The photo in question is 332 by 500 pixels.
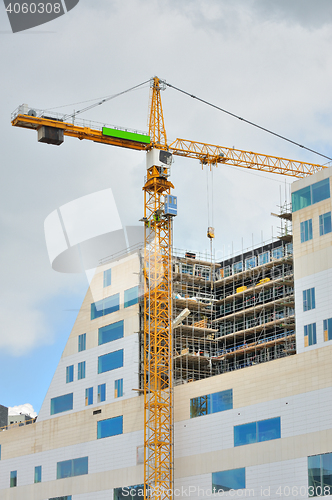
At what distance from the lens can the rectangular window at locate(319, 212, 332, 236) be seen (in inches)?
2978

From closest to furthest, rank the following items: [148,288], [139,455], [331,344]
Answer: [331,344]
[139,455]
[148,288]

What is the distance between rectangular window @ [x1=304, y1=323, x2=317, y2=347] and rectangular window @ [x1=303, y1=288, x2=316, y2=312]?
1867 millimetres

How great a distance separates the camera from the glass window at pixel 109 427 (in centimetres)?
9031

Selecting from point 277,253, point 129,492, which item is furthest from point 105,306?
point 129,492

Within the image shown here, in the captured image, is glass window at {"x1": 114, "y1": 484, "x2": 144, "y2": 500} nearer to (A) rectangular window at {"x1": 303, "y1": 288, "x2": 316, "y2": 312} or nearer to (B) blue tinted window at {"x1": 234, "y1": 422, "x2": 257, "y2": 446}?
(B) blue tinted window at {"x1": 234, "y1": 422, "x2": 257, "y2": 446}

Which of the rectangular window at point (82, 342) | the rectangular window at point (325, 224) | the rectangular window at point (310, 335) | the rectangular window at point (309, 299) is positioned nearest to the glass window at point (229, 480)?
the rectangular window at point (310, 335)

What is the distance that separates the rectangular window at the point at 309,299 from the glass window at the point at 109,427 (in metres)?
28.0

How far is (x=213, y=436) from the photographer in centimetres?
7912

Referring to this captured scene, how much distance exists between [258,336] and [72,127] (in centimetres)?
3513

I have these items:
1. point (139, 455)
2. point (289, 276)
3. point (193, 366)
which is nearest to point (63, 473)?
point (139, 455)

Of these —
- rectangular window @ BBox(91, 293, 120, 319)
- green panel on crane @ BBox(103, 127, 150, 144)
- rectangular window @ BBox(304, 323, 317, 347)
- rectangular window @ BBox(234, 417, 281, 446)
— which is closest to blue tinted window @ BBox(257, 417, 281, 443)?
rectangular window @ BBox(234, 417, 281, 446)

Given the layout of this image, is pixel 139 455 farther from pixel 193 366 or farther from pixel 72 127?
pixel 72 127

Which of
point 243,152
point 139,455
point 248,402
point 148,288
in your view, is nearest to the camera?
point 248,402

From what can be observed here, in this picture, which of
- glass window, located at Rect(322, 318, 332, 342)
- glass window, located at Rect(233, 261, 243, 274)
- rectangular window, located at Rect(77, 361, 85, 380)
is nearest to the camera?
glass window, located at Rect(322, 318, 332, 342)
